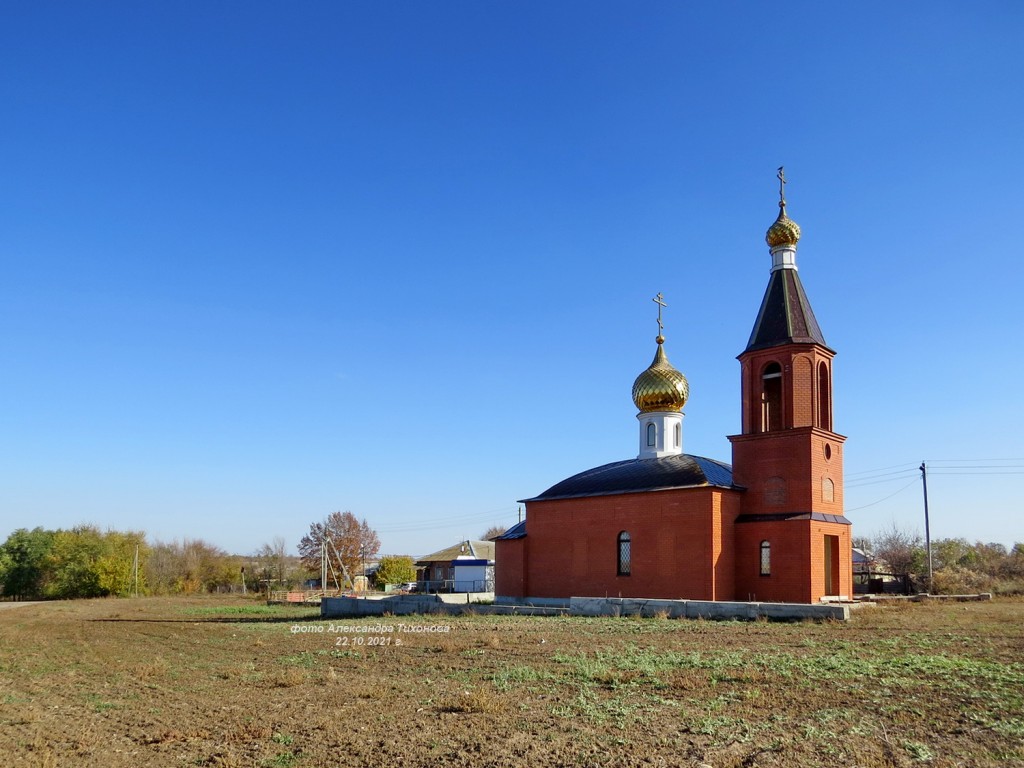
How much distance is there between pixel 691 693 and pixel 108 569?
5673 centimetres

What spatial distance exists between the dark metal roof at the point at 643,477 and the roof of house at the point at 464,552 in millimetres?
24956

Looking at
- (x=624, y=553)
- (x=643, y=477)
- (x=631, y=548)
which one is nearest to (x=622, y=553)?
(x=624, y=553)

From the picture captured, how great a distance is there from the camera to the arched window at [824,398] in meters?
25.8

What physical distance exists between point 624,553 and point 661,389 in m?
7.30

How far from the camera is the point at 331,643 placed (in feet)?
58.2

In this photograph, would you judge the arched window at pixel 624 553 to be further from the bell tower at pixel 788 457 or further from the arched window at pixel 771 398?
the arched window at pixel 771 398

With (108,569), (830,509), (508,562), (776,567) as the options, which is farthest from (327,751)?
(108,569)

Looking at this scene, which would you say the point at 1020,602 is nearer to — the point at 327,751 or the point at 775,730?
the point at 775,730

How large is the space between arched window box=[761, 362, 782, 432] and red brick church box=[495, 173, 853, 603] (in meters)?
0.04

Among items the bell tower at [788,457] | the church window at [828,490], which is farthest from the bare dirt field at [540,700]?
the church window at [828,490]

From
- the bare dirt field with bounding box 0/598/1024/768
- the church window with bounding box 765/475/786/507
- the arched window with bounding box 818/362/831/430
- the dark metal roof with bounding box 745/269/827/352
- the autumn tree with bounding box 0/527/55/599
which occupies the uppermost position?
the dark metal roof with bounding box 745/269/827/352

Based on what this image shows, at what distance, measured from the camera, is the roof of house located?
5456 cm

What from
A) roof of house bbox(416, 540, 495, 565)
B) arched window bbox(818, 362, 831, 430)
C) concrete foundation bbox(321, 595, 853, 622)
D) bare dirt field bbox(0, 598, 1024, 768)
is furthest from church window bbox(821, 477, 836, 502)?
roof of house bbox(416, 540, 495, 565)

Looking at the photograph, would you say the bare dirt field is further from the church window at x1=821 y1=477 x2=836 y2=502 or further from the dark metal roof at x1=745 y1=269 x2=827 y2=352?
the dark metal roof at x1=745 y1=269 x2=827 y2=352
